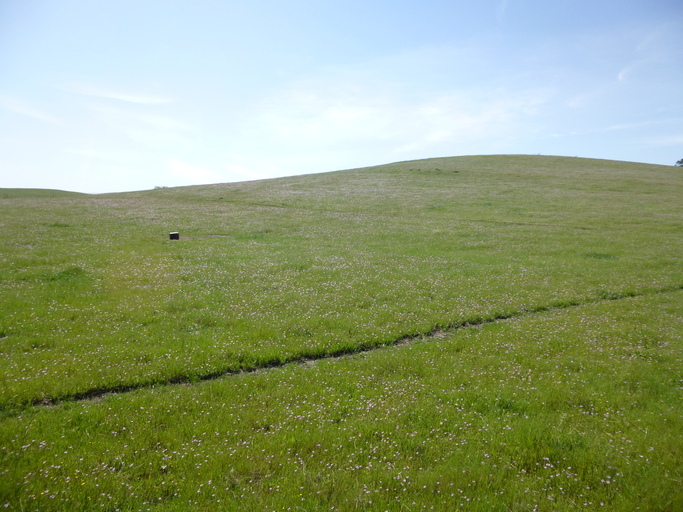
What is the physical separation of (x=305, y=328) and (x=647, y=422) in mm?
10109

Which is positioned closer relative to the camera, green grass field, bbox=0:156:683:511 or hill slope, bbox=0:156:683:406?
green grass field, bbox=0:156:683:511

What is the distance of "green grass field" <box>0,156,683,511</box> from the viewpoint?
22.2 feet

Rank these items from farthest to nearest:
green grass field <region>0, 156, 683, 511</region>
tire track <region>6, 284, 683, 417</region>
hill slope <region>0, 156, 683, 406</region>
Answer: hill slope <region>0, 156, 683, 406</region>, tire track <region>6, 284, 683, 417</region>, green grass field <region>0, 156, 683, 511</region>

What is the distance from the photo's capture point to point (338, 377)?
11.1 m

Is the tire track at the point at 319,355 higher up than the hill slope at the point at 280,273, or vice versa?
the hill slope at the point at 280,273

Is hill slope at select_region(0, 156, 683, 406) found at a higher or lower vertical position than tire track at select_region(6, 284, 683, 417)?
higher

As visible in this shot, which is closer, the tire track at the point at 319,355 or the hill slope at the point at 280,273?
the tire track at the point at 319,355

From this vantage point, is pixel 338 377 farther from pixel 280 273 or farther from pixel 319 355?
pixel 280 273

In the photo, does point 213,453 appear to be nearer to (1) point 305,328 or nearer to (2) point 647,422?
(1) point 305,328

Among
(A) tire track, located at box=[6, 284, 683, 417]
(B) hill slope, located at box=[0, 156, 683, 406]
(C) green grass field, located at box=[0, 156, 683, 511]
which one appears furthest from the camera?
(B) hill slope, located at box=[0, 156, 683, 406]

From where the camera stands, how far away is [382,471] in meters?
7.12

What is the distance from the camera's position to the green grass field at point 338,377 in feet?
22.2

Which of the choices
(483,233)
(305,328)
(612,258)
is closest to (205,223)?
(483,233)

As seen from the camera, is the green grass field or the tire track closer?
the green grass field
